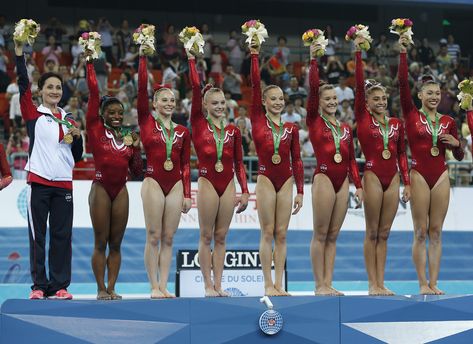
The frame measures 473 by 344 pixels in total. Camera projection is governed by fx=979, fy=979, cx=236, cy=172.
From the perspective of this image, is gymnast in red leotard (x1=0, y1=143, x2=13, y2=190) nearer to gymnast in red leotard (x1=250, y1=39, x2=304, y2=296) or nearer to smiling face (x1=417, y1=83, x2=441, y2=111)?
gymnast in red leotard (x1=250, y1=39, x2=304, y2=296)

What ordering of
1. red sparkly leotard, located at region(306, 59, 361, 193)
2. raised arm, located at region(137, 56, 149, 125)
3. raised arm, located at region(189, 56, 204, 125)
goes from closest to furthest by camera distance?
1. raised arm, located at region(137, 56, 149, 125)
2. raised arm, located at region(189, 56, 204, 125)
3. red sparkly leotard, located at region(306, 59, 361, 193)

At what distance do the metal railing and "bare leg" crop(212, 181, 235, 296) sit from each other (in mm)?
5013

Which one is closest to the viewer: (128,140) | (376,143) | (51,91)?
(51,91)

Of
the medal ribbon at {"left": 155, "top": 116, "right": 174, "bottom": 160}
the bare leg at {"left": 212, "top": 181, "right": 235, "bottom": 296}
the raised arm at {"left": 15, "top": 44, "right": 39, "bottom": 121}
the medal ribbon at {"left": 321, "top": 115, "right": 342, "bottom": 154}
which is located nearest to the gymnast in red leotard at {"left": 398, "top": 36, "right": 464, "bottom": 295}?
the medal ribbon at {"left": 321, "top": 115, "right": 342, "bottom": 154}

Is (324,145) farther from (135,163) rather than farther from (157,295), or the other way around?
(157,295)

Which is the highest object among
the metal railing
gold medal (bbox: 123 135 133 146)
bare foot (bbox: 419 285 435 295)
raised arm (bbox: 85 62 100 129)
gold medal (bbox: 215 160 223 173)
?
raised arm (bbox: 85 62 100 129)

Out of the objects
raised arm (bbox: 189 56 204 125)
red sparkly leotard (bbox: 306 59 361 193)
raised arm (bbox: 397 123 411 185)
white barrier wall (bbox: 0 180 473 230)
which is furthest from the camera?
white barrier wall (bbox: 0 180 473 230)

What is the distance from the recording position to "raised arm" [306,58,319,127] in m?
8.34

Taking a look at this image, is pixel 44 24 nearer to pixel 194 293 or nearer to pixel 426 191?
pixel 194 293

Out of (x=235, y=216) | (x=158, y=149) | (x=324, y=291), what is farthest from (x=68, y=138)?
(x=235, y=216)

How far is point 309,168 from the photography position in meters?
14.1

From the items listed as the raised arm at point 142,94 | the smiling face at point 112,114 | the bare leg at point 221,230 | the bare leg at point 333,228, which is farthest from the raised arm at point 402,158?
the smiling face at point 112,114

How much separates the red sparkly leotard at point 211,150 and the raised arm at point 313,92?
66 cm

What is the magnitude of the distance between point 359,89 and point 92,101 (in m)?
2.31
